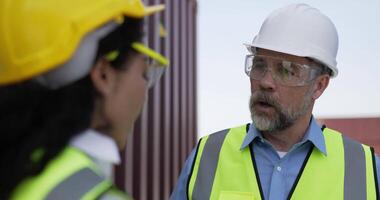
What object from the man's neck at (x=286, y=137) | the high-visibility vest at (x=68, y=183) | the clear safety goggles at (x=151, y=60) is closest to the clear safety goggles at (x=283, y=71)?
the man's neck at (x=286, y=137)

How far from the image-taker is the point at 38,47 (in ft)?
2.40

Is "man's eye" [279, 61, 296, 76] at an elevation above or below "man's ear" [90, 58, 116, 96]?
below

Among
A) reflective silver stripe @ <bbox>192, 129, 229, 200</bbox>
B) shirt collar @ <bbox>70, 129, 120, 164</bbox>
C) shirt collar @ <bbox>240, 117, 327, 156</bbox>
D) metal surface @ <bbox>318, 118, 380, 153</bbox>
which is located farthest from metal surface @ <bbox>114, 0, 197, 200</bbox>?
shirt collar @ <bbox>70, 129, 120, 164</bbox>

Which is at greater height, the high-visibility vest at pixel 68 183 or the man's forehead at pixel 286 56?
the high-visibility vest at pixel 68 183

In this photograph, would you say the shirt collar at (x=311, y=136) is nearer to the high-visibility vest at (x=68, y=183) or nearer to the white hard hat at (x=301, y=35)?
the white hard hat at (x=301, y=35)

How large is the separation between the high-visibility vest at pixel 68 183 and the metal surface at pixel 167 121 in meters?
4.45

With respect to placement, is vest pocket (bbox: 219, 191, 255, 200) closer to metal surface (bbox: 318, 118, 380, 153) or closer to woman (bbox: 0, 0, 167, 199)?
woman (bbox: 0, 0, 167, 199)

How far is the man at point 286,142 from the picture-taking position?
1.57m

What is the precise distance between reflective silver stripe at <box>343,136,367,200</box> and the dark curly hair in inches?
44.1

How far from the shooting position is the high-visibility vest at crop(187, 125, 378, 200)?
155 centimetres

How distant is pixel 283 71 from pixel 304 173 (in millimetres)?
403

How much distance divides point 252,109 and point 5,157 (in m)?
1.17

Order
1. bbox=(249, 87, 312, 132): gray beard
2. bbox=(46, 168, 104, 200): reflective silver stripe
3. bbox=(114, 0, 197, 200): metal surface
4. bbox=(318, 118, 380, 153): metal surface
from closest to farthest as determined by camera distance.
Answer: bbox=(46, 168, 104, 200): reflective silver stripe → bbox=(249, 87, 312, 132): gray beard → bbox=(114, 0, 197, 200): metal surface → bbox=(318, 118, 380, 153): metal surface

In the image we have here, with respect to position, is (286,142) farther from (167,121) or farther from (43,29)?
(167,121)
